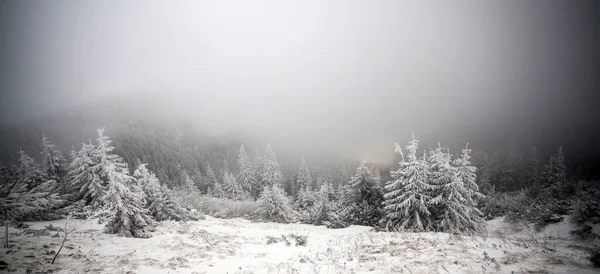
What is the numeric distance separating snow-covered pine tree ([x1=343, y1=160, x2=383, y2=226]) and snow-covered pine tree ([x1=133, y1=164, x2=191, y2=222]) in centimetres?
1689

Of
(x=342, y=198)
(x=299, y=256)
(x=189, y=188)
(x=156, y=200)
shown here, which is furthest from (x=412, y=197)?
(x=189, y=188)

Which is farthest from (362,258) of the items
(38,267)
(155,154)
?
(155,154)

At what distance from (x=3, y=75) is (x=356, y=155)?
13667cm

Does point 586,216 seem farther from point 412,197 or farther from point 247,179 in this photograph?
point 247,179

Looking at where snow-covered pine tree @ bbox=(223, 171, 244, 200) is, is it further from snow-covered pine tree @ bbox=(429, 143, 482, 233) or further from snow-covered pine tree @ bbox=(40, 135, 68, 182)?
snow-covered pine tree @ bbox=(429, 143, 482, 233)

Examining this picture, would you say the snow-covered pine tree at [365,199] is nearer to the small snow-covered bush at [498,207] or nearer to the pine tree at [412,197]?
the pine tree at [412,197]

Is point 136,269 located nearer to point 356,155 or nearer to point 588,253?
point 588,253

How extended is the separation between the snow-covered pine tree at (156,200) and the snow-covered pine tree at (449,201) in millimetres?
22475

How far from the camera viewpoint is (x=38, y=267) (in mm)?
7395

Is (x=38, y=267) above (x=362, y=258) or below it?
above

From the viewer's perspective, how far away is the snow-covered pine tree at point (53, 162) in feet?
84.8

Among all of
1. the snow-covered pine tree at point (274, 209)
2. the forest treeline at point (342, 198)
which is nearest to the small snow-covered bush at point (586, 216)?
the forest treeline at point (342, 198)

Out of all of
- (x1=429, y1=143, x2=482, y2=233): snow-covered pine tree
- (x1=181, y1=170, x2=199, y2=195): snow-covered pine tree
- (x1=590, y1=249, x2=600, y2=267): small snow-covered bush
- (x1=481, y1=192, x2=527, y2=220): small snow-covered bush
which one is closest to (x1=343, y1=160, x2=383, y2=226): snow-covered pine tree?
(x1=429, y1=143, x2=482, y2=233): snow-covered pine tree

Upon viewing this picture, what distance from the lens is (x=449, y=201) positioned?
15609mm
